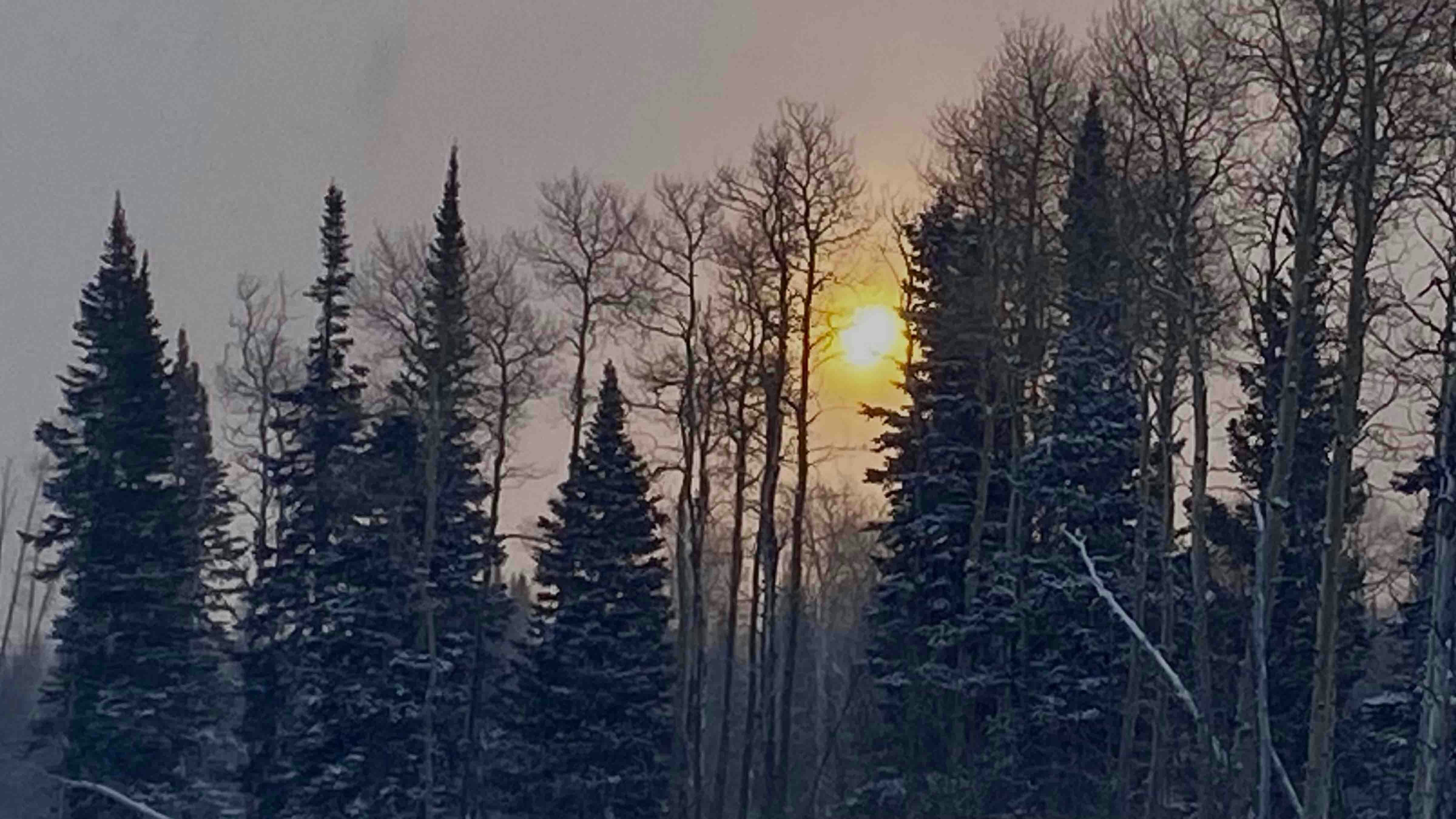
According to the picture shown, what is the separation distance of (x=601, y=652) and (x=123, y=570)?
11.0 metres

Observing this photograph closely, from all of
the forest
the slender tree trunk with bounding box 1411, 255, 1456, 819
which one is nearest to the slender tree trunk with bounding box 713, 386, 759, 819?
the forest

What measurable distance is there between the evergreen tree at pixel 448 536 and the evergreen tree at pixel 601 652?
57.4 inches

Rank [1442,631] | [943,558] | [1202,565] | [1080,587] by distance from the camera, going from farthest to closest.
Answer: [943,558]
[1080,587]
[1202,565]
[1442,631]

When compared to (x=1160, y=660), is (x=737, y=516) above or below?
above

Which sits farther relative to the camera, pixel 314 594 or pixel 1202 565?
pixel 314 594

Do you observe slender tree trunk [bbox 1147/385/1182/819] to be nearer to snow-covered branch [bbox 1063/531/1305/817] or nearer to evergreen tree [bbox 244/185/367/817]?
snow-covered branch [bbox 1063/531/1305/817]

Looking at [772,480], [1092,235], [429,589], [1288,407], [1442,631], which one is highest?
[1092,235]

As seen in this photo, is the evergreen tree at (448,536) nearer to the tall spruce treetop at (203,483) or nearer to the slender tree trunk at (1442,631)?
the tall spruce treetop at (203,483)

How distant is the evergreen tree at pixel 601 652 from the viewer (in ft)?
133

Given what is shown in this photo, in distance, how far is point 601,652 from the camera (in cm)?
4100

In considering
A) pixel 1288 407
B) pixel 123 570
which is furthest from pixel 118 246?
pixel 1288 407

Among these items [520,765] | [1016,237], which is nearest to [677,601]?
[520,765]

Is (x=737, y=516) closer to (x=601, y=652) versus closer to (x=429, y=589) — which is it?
(x=601, y=652)

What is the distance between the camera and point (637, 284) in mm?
42812
